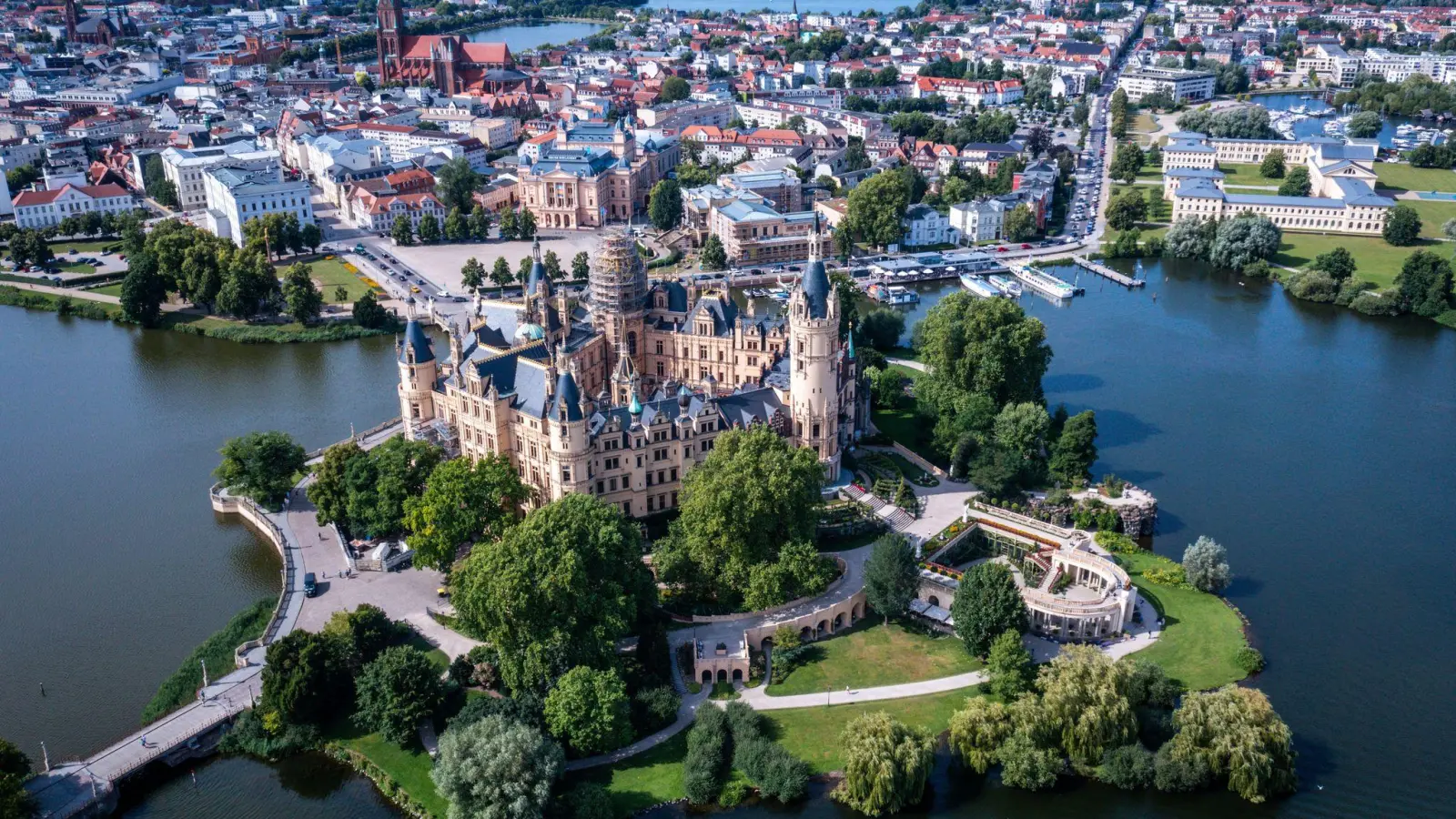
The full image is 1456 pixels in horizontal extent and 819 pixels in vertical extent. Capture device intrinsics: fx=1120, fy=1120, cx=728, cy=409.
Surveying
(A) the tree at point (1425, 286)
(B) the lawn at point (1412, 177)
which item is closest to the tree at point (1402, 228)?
(A) the tree at point (1425, 286)

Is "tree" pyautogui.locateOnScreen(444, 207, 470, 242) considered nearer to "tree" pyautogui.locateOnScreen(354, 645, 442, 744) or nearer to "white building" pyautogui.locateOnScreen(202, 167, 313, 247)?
"white building" pyautogui.locateOnScreen(202, 167, 313, 247)

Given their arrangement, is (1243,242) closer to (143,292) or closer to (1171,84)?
(1171,84)

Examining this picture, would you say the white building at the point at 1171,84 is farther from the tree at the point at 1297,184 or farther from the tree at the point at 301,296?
the tree at the point at 301,296

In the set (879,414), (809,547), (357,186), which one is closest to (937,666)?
(809,547)

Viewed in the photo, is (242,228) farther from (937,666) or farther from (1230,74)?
(1230,74)

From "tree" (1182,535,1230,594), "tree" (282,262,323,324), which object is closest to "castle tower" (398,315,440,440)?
"tree" (282,262,323,324)

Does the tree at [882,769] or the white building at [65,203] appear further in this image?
the white building at [65,203]

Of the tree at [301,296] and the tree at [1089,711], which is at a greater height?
the tree at [301,296]
